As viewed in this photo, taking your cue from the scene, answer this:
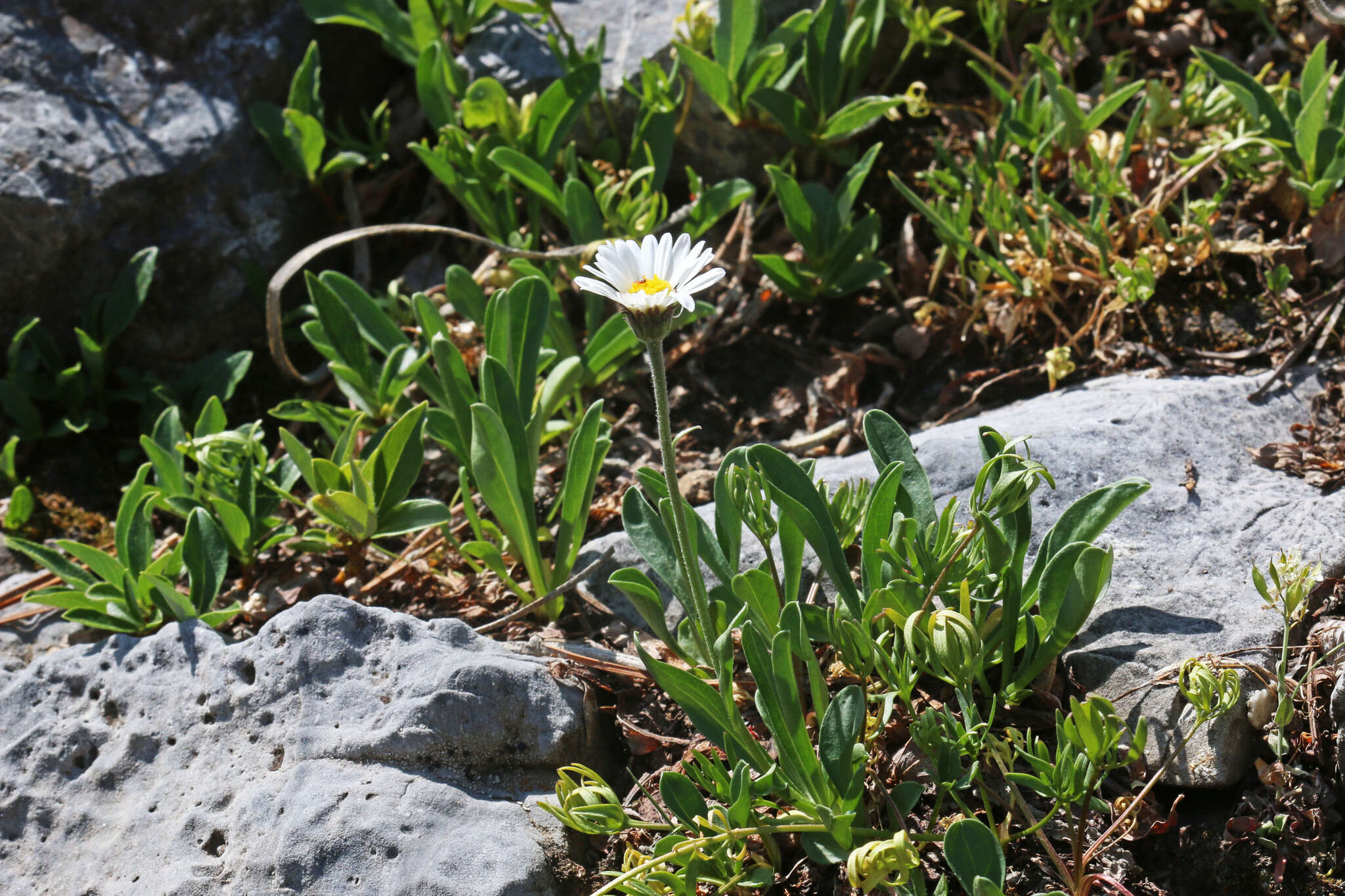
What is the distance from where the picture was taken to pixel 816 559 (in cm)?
235

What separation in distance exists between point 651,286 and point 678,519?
39 centimetres

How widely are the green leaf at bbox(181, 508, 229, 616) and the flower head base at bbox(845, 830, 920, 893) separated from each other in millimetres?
1638

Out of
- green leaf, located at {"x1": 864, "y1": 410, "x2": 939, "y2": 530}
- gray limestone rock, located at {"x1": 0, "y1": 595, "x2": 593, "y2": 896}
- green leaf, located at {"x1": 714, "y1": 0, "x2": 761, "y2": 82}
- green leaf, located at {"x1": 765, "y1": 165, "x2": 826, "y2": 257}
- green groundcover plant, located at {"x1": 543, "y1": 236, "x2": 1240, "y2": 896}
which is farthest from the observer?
green leaf, located at {"x1": 714, "y1": 0, "x2": 761, "y2": 82}

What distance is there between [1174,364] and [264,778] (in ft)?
7.67

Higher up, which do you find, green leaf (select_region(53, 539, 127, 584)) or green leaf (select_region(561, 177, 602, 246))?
green leaf (select_region(561, 177, 602, 246))

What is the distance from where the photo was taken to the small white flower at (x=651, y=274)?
5.26ft

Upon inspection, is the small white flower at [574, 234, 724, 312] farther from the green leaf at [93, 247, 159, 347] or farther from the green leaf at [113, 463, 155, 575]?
Result: the green leaf at [93, 247, 159, 347]

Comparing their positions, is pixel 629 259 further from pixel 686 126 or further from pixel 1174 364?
pixel 686 126

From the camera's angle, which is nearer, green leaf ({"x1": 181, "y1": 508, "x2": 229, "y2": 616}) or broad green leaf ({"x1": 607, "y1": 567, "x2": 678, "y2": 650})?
broad green leaf ({"x1": 607, "y1": 567, "x2": 678, "y2": 650})

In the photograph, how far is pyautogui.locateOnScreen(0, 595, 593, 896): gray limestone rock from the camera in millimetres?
1833

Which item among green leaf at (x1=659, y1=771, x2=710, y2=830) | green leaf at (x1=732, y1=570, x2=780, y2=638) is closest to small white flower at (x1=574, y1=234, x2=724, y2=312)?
green leaf at (x1=732, y1=570, x2=780, y2=638)

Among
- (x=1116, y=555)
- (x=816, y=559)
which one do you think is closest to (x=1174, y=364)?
(x=1116, y=555)

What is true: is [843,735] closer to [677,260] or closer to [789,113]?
[677,260]

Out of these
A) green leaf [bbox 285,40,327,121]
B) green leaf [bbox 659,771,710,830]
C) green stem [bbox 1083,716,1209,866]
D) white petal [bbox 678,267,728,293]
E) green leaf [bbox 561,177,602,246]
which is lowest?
green stem [bbox 1083,716,1209,866]
